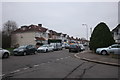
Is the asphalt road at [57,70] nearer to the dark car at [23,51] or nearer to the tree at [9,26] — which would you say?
the dark car at [23,51]

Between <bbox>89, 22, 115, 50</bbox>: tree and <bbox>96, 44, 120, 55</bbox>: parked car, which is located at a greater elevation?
<bbox>89, 22, 115, 50</bbox>: tree

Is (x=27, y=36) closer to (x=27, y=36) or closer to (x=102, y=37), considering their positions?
(x=27, y=36)

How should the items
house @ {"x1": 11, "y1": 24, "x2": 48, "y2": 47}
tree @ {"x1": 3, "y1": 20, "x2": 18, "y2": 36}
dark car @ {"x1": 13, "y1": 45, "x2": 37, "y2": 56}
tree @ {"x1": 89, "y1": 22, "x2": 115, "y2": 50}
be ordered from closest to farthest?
dark car @ {"x1": 13, "y1": 45, "x2": 37, "y2": 56} → tree @ {"x1": 89, "y1": 22, "x2": 115, "y2": 50} → house @ {"x1": 11, "y1": 24, "x2": 48, "y2": 47} → tree @ {"x1": 3, "y1": 20, "x2": 18, "y2": 36}

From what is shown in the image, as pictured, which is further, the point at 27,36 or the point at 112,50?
the point at 27,36

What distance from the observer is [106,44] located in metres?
19.4

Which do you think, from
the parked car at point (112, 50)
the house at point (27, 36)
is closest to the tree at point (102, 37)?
the parked car at point (112, 50)

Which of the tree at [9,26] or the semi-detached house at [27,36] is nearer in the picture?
the semi-detached house at [27,36]

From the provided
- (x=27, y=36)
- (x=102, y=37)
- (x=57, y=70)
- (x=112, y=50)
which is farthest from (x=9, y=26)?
(x=57, y=70)

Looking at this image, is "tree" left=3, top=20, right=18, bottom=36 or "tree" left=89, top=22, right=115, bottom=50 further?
"tree" left=3, top=20, right=18, bottom=36

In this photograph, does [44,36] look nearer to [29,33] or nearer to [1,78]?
[29,33]

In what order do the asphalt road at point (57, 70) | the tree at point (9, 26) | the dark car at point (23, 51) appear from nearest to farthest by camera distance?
the asphalt road at point (57, 70) → the dark car at point (23, 51) → the tree at point (9, 26)

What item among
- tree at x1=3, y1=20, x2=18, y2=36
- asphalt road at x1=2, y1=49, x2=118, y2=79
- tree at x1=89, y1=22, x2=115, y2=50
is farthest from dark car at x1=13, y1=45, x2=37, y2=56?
tree at x1=3, y1=20, x2=18, y2=36

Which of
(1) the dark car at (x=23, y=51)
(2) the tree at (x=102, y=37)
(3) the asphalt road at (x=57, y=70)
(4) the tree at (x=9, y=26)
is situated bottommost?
(3) the asphalt road at (x=57, y=70)

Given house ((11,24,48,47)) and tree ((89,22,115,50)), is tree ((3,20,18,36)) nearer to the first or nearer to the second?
house ((11,24,48,47))
